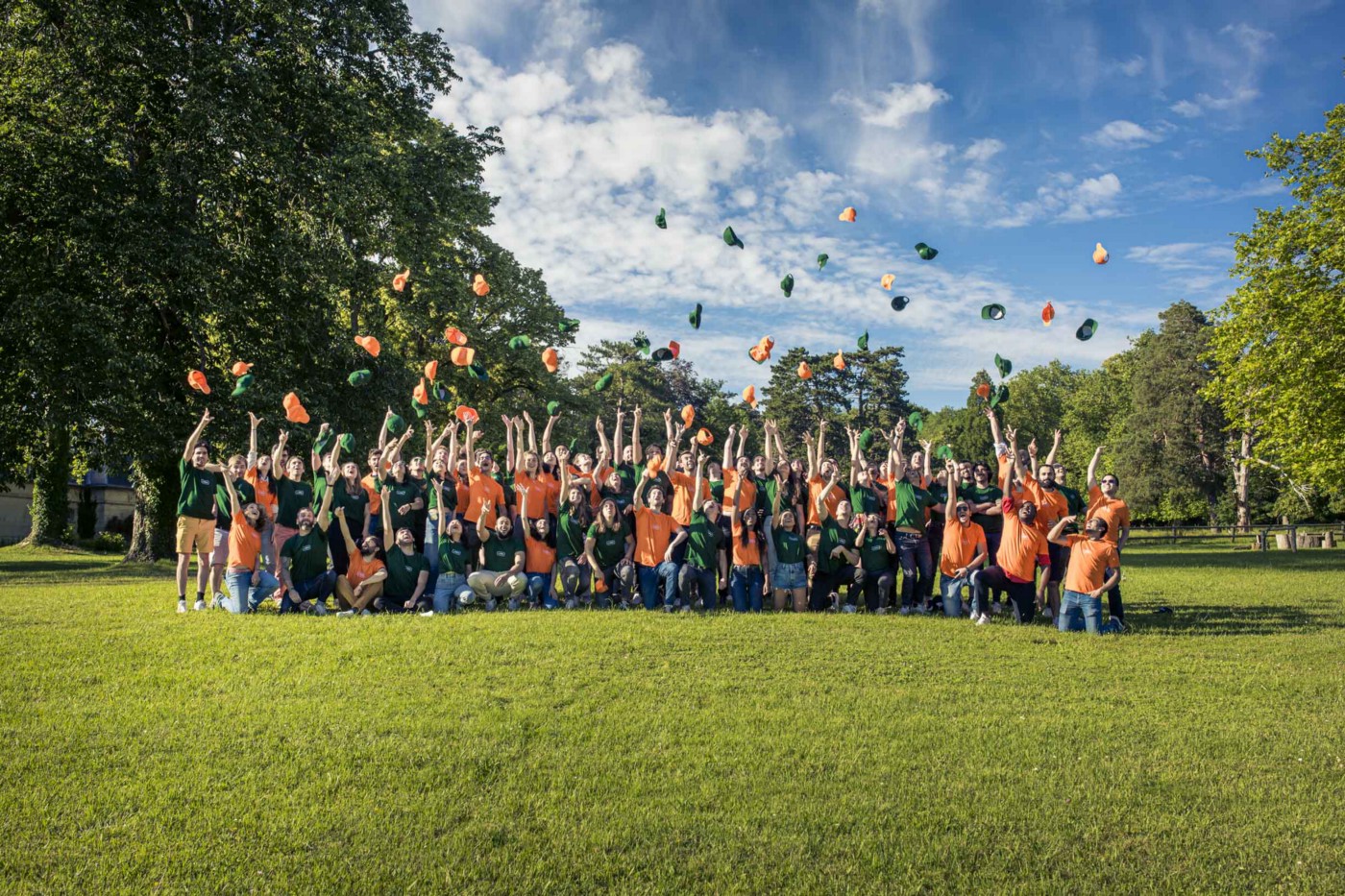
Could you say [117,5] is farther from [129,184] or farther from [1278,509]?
[1278,509]

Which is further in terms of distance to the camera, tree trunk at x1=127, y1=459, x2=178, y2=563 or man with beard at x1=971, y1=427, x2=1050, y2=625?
tree trunk at x1=127, y1=459, x2=178, y2=563

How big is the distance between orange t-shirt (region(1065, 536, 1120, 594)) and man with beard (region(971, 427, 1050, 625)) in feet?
1.82

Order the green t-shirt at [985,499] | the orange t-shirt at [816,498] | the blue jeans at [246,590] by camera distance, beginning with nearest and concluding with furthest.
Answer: the blue jeans at [246,590]
the green t-shirt at [985,499]
the orange t-shirt at [816,498]

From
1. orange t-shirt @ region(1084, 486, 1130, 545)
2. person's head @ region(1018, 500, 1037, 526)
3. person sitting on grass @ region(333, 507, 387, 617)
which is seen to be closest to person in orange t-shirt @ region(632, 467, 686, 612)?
person sitting on grass @ region(333, 507, 387, 617)

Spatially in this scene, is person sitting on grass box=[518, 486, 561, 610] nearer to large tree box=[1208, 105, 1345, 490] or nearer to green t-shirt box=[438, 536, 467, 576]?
green t-shirt box=[438, 536, 467, 576]

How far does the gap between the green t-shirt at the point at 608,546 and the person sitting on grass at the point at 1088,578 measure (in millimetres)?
5690

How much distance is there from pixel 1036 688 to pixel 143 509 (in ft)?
71.4

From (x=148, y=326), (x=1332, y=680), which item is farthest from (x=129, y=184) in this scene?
(x=1332, y=680)

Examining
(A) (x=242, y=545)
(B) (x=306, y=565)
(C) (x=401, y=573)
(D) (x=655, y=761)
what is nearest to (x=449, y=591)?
(C) (x=401, y=573)

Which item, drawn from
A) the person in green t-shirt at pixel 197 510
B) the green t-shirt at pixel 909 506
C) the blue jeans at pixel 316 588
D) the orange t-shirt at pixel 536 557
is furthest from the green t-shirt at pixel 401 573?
the green t-shirt at pixel 909 506

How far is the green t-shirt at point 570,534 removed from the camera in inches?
458

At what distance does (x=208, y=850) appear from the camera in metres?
4.27

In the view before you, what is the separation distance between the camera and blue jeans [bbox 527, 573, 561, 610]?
11312 mm

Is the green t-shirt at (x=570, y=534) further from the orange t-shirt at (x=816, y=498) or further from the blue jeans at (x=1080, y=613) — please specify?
the blue jeans at (x=1080, y=613)
